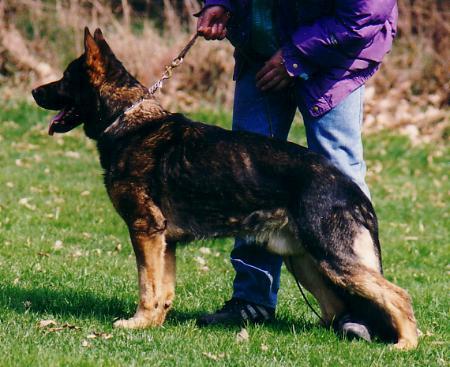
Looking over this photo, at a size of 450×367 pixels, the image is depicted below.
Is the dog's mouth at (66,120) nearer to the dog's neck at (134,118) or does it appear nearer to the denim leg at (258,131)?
the dog's neck at (134,118)

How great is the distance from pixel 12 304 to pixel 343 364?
209 cm

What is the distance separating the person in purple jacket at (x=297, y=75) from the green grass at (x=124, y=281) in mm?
331

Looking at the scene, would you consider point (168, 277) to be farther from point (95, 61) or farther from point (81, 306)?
point (95, 61)

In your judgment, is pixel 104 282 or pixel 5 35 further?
pixel 5 35

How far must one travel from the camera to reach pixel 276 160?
16.1ft

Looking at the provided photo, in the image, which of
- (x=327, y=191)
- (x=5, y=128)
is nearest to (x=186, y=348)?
(x=327, y=191)

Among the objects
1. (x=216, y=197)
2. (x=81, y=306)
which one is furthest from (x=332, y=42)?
(x=81, y=306)

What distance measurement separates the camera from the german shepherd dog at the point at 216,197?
4.84 metres

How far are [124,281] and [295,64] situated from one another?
211cm

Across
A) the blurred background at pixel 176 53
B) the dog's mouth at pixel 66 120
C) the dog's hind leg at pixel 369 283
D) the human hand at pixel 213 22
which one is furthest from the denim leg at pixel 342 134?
the blurred background at pixel 176 53

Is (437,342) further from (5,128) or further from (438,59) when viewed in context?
(438,59)

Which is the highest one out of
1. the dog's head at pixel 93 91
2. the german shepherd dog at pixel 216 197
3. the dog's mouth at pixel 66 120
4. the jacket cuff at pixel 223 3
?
the jacket cuff at pixel 223 3

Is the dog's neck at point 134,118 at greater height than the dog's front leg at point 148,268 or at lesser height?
greater

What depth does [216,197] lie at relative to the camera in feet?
16.5
